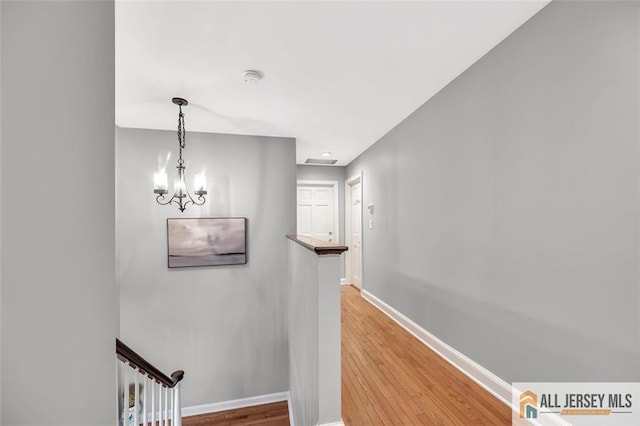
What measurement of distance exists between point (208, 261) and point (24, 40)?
9.41ft

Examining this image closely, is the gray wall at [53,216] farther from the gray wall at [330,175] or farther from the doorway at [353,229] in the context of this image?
the gray wall at [330,175]

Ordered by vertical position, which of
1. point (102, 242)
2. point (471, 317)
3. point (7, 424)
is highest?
point (102, 242)

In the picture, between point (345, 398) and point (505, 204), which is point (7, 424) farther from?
point (505, 204)

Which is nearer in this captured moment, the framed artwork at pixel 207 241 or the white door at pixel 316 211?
the framed artwork at pixel 207 241

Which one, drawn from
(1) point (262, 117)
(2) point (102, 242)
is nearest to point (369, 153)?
(1) point (262, 117)

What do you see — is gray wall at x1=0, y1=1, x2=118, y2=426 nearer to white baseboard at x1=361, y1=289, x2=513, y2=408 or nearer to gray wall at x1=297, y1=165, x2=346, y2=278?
white baseboard at x1=361, y1=289, x2=513, y2=408

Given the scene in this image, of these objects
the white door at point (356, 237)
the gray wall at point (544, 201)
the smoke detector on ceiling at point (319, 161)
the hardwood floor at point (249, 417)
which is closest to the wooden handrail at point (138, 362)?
the hardwood floor at point (249, 417)

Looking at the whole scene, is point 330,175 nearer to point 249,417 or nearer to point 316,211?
point 316,211

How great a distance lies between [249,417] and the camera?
2.89 metres

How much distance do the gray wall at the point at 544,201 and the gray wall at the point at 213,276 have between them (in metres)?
1.85

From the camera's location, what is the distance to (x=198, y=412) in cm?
297

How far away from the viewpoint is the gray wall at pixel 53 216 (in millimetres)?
475

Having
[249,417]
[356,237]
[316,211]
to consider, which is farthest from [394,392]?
[316,211]

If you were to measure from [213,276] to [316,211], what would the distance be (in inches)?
107
